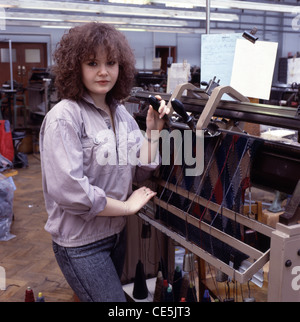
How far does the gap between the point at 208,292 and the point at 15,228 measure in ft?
8.38

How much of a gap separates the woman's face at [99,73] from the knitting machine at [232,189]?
0.27 m

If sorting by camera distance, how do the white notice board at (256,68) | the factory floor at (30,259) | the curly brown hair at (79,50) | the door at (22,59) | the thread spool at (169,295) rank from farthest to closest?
the door at (22,59), the factory floor at (30,259), the thread spool at (169,295), the white notice board at (256,68), the curly brown hair at (79,50)

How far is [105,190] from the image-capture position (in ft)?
4.81

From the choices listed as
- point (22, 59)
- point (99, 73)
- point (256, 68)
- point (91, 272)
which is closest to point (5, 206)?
point (91, 272)

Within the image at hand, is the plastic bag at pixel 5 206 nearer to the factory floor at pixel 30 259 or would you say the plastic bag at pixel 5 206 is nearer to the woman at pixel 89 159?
the factory floor at pixel 30 259

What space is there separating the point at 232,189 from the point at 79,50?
26.8 inches

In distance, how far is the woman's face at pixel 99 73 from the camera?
1.41 m

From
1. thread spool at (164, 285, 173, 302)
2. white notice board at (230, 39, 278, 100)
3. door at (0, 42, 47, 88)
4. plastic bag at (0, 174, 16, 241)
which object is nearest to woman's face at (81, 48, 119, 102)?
white notice board at (230, 39, 278, 100)

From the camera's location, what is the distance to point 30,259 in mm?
3486

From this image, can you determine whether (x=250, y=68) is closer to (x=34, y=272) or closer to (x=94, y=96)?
(x=94, y=96)

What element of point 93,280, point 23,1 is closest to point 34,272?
point 93,280

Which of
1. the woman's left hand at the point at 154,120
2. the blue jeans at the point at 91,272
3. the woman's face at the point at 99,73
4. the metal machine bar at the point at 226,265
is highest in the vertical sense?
the woman's face at the point at 99,73

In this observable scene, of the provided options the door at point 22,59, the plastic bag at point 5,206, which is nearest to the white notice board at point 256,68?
the plastic bag at point 5,206

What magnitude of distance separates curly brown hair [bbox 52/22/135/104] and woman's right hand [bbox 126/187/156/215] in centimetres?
40
